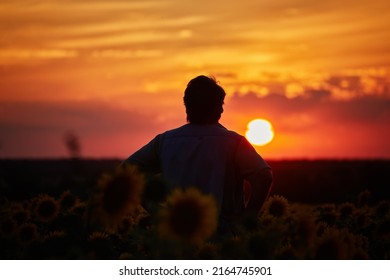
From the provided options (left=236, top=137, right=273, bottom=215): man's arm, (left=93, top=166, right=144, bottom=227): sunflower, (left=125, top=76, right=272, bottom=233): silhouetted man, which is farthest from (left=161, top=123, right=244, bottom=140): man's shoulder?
(left=93, top=166, right=144, bottom=227): sunflower

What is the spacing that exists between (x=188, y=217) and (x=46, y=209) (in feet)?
9.02

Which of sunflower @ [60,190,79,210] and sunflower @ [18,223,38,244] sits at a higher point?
sunflower @ [60,190,79,210]

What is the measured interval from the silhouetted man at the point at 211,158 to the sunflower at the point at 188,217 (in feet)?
6.92

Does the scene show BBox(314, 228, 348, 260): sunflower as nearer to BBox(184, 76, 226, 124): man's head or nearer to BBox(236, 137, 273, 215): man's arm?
BBox(236, 137, 273, 215): man's arm

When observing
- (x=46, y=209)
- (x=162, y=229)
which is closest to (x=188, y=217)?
(x=162, y=229)

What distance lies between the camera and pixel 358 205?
25.1ft

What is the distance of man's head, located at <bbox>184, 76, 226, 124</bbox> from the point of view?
6379mm

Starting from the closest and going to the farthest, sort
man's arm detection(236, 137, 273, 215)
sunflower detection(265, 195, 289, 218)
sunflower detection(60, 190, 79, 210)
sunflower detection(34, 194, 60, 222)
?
man's arm detection(236, 137, 273, 215), sunflower detection(265, 195, 289, 218), sunflower detection(34, 194, 60, 222), sunflower detection(60, 190, 79, 210)

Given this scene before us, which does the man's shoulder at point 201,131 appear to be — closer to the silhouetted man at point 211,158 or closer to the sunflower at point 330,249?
the silhouetted man at point 211,158

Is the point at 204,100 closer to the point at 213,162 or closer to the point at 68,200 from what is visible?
the point at 213,162

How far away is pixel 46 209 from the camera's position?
21.1ft

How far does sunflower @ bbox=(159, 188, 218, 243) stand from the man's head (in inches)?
96.4
